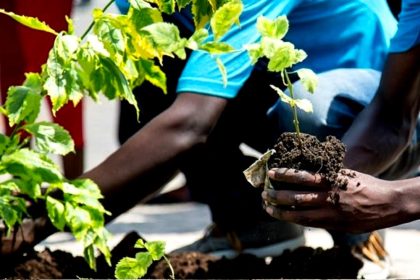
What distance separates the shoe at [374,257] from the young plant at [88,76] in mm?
1284

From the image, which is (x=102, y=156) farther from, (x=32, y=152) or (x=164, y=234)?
(x=32, y=152)

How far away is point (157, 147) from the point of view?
362cm

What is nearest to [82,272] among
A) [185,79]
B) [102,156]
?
[185,79]

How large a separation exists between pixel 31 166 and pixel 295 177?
64cm

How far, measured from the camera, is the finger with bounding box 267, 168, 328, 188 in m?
2.71

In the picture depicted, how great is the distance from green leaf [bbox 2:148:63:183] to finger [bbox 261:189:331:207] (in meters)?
0.54

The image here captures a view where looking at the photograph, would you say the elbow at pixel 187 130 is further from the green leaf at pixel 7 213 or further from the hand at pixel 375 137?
the green leaf at pixel 7 213

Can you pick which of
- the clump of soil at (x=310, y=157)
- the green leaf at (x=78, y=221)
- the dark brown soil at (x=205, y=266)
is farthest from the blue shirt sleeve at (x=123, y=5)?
the clump of soil at (x=310, y=157)

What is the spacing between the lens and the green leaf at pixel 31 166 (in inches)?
116

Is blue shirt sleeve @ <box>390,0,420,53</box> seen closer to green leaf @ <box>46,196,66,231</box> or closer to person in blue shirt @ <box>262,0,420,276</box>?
person in blue shirt @ <box>262,0,420,276</box>

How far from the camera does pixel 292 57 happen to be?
2.56 meters

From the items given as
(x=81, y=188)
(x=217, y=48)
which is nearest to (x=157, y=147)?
(x=81, y=188)

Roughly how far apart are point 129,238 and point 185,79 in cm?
55

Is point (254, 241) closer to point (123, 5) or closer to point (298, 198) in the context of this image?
point (123, 5)
